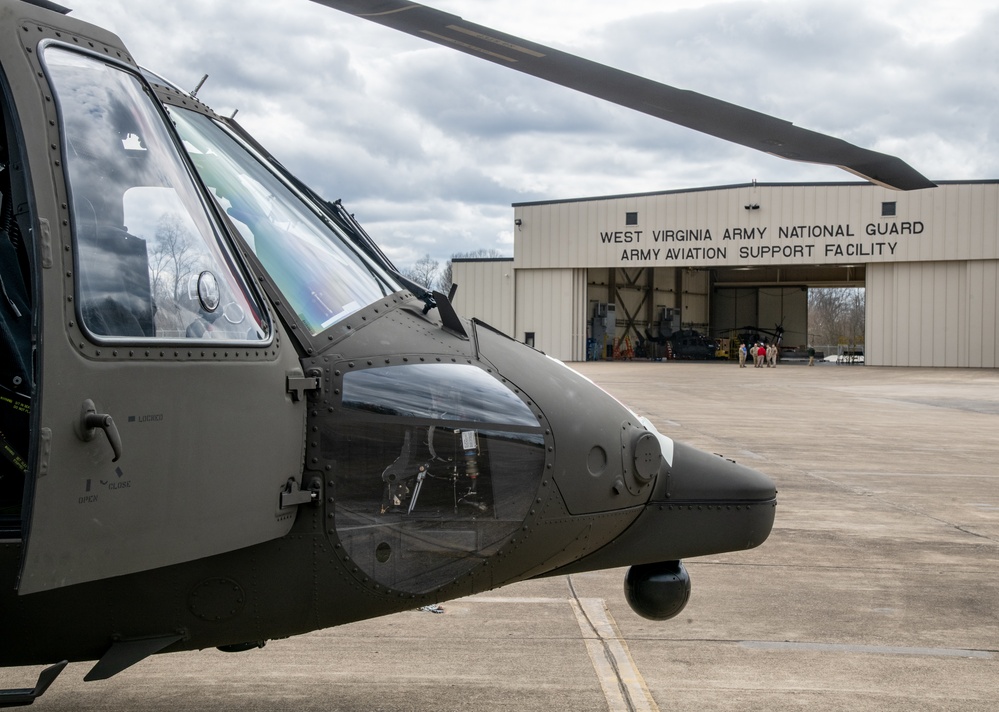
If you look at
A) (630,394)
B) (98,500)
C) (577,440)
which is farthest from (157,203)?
(630,394)

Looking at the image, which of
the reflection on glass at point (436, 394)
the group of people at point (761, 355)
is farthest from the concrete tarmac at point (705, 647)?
the group of people at point (761, 355)

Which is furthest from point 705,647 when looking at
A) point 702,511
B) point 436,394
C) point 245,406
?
point 245,406

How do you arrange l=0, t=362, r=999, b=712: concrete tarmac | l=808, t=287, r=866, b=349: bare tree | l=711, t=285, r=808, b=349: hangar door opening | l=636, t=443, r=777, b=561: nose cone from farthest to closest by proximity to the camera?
l=808, t=287, r=866, b=349: bare tree < l=711, t=285, r=808, b=349: hangar door opening < l=0, t=362, r=999, b=712: concrete tarmac < l=636, t=443, r=777, b=561: nose cone

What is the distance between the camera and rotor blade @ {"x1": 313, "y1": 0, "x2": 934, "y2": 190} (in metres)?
3.11

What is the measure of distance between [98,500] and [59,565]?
0.20m

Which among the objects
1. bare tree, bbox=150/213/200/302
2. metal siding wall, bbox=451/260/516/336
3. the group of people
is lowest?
the group of people

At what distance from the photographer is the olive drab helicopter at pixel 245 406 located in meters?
2.70

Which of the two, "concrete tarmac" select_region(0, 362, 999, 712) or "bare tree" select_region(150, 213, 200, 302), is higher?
"bare tree" select_region(150, 213, 200, 302)

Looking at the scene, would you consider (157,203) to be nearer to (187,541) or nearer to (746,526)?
(187,541)

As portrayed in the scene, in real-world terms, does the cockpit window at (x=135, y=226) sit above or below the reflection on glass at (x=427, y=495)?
above

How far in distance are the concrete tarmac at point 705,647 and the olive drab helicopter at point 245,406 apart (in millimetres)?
1064

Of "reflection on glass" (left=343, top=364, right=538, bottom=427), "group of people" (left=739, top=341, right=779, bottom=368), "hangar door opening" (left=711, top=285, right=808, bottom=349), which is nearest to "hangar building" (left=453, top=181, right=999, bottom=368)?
"group of people" (left=739, top=341, right=779, bottom=368)

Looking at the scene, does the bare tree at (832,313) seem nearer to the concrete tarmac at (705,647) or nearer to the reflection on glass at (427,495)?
the concrete tarmac at (705,647)

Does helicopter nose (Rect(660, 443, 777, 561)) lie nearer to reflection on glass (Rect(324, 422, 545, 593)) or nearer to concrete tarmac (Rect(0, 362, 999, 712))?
reflection on glass (Rect(324, 422, 545, 593))
